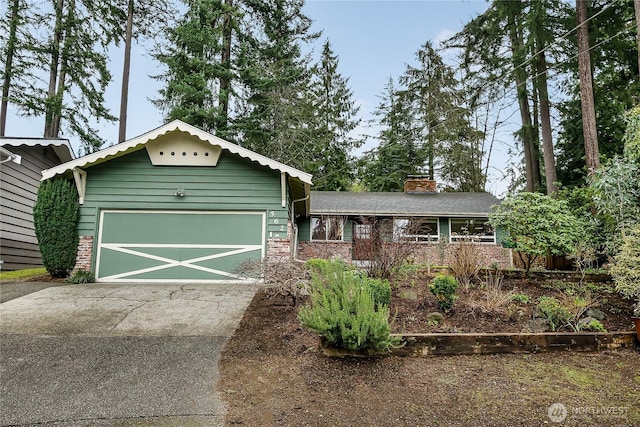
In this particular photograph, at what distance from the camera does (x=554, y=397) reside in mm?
3299

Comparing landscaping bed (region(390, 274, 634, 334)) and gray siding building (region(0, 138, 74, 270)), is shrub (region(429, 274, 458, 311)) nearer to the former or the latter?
landscaping bed (region(390, 274, 634, 334))

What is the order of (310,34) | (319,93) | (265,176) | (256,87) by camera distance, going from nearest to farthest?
(265,176)
(256,87)
(310,34)
(319,93)

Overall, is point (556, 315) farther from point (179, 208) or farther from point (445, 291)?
point (179, 208)

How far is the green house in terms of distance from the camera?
862 cm

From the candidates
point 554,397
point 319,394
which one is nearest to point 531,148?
point 554,397

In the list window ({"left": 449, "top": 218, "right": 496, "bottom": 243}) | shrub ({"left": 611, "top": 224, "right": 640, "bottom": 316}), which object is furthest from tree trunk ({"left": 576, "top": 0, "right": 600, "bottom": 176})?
shrub ({"left": 611, "top": 224, "right": 640, "bottom": 316})

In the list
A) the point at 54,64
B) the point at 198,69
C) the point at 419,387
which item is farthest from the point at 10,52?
the point at 419,387

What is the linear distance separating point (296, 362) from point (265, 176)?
5728 mm

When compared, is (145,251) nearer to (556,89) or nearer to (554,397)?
(554,397)

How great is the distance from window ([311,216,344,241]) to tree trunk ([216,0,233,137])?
6.30 m

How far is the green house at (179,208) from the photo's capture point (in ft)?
28.3

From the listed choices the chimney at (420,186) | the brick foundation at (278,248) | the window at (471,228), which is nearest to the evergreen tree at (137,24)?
the brick foundation at (278,248)

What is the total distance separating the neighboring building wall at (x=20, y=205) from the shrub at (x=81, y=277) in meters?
2.86

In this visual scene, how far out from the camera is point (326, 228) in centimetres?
1488
